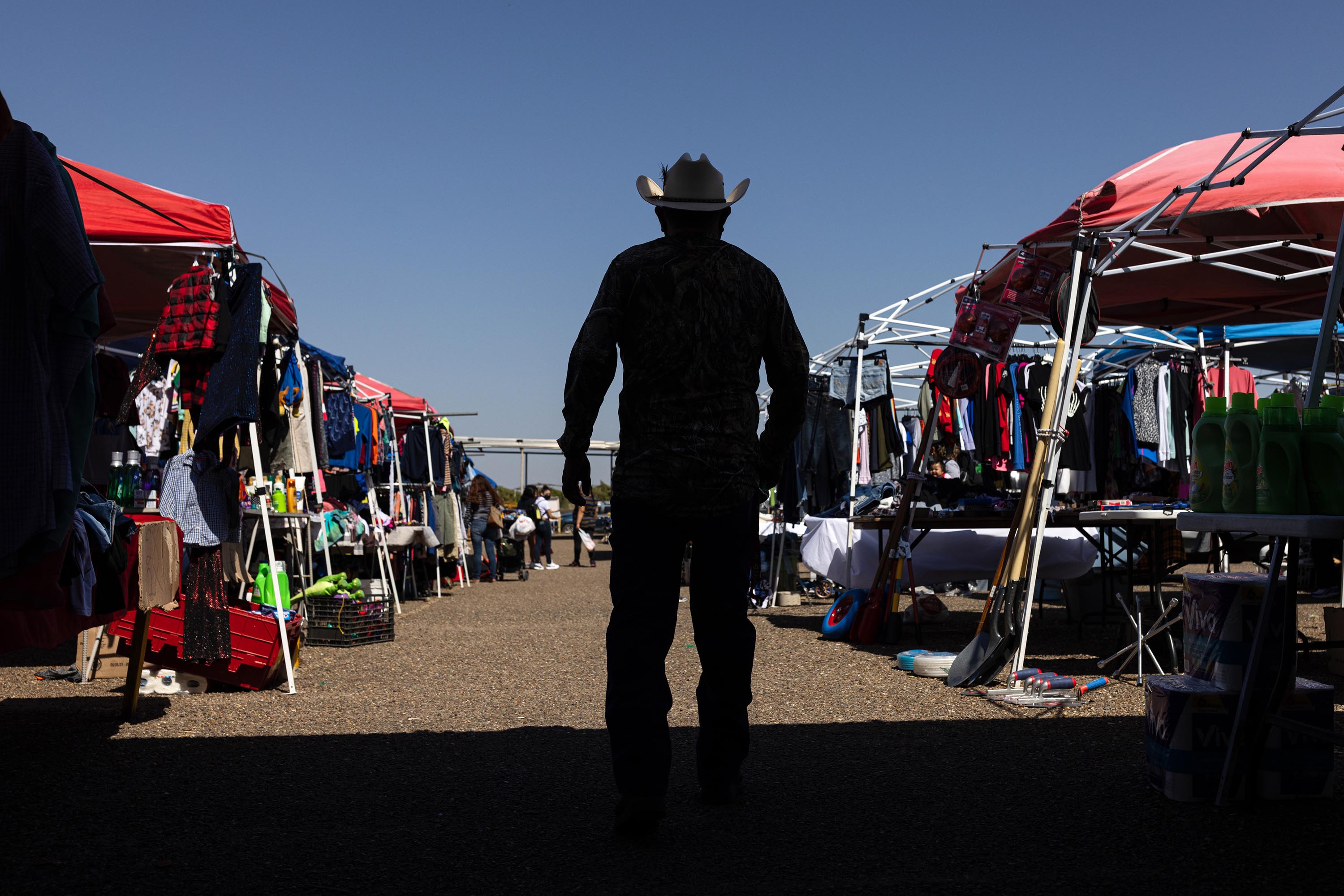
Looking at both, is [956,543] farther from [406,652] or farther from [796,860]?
[796,860]

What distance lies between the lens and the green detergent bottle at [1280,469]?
3.22 m

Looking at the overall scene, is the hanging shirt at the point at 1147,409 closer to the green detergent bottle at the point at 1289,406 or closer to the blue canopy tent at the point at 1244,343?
the blue canopy tent at the point at 1244,343

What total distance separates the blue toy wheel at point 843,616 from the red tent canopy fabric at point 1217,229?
271 cm

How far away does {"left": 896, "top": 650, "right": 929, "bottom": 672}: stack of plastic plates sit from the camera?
6781 millimetres

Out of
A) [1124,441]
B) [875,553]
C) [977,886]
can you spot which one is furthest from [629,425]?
[1124,441]

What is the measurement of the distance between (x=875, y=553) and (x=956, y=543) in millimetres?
819

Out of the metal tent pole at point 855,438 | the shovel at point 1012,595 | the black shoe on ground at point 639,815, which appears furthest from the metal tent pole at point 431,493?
the black shoe on ground at point 639,815

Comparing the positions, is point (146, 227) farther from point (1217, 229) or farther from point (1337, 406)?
point (1217, 229)

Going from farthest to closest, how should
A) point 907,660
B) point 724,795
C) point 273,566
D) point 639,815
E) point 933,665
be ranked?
point 907,660
point 933,665
point 273,566
point 724,795
point 639,815

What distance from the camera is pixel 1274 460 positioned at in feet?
10.7

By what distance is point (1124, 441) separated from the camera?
10.1 m

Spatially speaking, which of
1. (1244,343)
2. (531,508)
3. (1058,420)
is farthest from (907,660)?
(531,508)

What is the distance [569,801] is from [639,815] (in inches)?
22.3

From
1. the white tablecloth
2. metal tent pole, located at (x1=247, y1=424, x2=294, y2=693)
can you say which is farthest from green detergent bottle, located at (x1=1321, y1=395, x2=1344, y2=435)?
the white tablecloth
